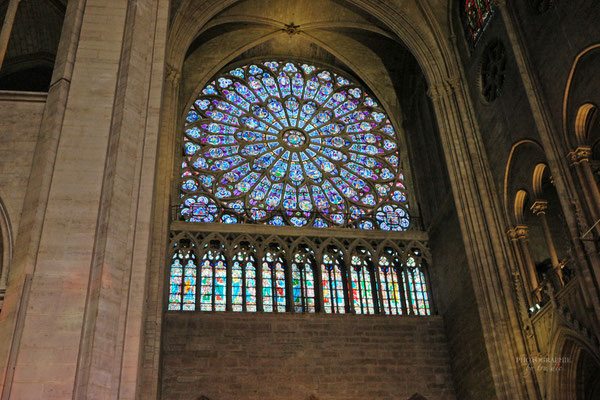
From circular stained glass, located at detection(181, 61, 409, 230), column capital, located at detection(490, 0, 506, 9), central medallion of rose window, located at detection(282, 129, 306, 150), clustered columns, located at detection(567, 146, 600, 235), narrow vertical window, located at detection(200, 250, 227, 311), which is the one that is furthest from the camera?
central medallion of rose window, located at detection(282, 129, 306, 150)

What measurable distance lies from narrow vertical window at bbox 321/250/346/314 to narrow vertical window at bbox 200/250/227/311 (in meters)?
1.98

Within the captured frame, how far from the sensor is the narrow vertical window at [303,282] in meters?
13.4

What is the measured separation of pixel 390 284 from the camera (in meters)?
14.0

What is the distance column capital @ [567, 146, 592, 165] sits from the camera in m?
9.96

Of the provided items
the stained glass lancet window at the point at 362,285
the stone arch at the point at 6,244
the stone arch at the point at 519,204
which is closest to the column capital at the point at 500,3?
the stone arch at the point at 519,204

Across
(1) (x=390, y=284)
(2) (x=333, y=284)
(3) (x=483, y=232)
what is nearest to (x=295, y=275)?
(2) (x=333, y=284)

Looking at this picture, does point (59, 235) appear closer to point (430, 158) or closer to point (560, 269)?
point (560, 269)

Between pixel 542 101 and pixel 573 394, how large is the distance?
4.46m

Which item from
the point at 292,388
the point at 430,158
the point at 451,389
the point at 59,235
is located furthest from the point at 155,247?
the point at 430,158

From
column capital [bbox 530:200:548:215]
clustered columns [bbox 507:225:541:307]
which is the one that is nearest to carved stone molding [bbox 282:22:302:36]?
clustered columns [bbox 507:225:541:307]

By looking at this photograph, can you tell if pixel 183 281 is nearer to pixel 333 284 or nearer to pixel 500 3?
pixel 333 284

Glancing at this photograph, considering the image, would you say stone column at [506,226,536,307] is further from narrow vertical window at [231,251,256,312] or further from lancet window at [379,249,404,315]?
narrow vertical window at [231,251,256,312]

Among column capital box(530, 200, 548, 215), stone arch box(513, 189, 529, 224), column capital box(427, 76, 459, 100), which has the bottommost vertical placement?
column capital box(530, 200, 548, 215)

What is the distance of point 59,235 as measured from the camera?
6.51 metres
